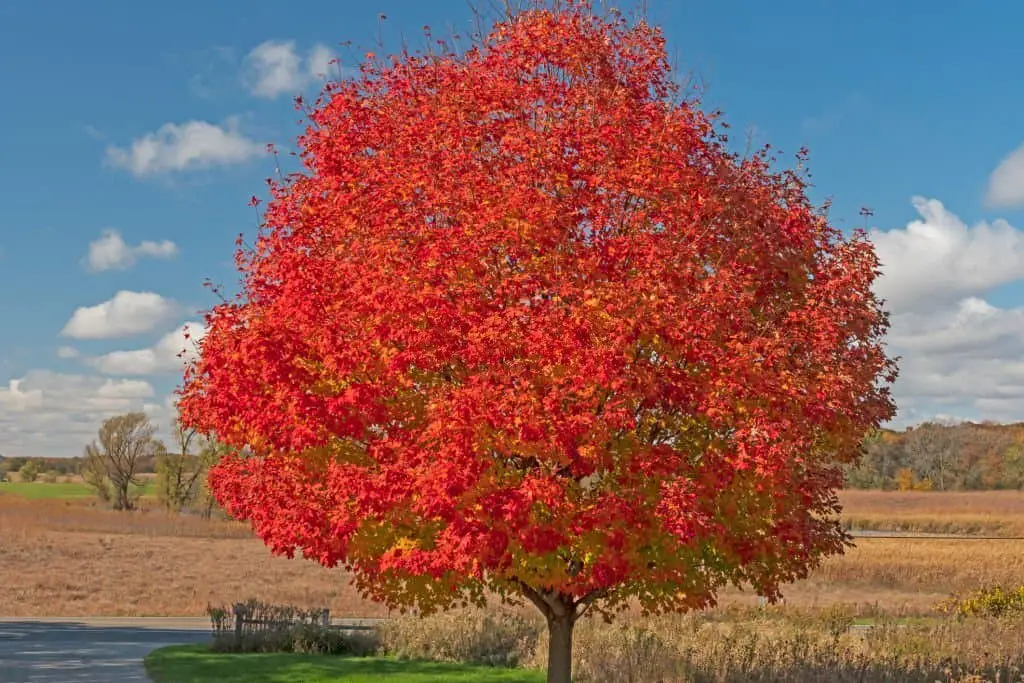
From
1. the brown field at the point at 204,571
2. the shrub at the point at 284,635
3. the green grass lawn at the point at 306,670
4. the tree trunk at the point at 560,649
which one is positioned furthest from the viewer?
the brown field at the point at 204,571

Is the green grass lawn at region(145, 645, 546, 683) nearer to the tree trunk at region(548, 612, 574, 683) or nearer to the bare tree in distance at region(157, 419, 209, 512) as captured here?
the tree trunk at region(548, 612, 574, 683)

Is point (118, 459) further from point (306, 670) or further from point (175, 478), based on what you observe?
point (306, 670)

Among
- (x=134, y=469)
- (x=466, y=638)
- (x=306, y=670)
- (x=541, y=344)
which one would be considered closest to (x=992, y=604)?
(x=466, y=638)

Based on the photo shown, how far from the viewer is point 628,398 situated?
13.3 m

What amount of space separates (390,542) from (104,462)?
92.9 metres

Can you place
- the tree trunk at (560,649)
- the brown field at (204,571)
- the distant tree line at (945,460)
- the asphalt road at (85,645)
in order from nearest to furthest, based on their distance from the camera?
the tree trunk at (560,649), the asphalt road at (85,645), the brown field at (204,571), the distant tree line at (945,460)

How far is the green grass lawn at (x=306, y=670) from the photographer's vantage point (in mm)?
22828

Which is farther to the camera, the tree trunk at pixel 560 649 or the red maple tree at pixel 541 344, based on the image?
the tree trunk at pixel 560 649

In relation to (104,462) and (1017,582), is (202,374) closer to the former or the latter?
(1017,582)

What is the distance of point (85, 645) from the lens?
1238 inches

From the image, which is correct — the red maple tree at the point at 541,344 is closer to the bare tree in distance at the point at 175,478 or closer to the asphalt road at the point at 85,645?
the asphalt road at the point at 85,645

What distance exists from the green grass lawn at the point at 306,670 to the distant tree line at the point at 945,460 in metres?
121

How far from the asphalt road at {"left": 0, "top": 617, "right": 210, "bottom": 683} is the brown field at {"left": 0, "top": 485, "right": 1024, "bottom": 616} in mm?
4992

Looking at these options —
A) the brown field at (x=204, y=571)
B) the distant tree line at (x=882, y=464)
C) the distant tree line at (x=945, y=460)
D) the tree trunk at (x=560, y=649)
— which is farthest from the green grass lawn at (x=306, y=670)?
the distant tree line at (x=945, y=460)
